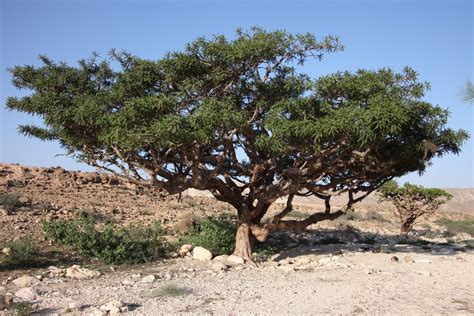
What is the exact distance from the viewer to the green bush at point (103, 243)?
36.5 ft

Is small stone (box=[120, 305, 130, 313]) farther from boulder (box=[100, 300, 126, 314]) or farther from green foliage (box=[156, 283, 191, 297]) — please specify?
green foliage (box=[156, 283, 191, 297])

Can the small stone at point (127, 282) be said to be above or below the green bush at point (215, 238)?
below

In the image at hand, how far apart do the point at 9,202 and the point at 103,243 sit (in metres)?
5.98

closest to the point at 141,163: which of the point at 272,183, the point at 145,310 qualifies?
the point at 272,183

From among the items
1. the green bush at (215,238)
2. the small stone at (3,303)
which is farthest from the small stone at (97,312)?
the green bush at (215,238)

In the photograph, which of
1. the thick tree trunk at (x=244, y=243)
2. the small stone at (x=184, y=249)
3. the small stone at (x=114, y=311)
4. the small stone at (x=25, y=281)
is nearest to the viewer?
the small stone at (x=114, y=311)

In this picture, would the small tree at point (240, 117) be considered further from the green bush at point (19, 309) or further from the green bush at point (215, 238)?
the green bush at point (19, 309)

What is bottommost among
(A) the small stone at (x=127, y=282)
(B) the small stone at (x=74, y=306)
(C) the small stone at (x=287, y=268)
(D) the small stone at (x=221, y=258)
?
(B) the small stone at (x=74, y=306)

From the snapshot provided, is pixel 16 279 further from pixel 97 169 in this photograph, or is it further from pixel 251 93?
pixel 251 93

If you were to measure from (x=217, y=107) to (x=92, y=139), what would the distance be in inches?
140

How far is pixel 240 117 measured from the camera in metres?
9.48

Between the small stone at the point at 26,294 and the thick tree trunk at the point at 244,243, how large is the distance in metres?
5.53

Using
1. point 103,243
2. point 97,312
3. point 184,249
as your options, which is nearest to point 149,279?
point 97,312

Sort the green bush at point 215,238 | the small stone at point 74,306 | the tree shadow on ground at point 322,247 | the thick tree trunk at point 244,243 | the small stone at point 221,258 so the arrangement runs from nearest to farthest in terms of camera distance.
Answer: the small stone at point 74,306, the small stone at point 221,258, the thick tree trunk at point 244,243, the green bush at point 215,238, the tree shadow on ground at point 322,247
